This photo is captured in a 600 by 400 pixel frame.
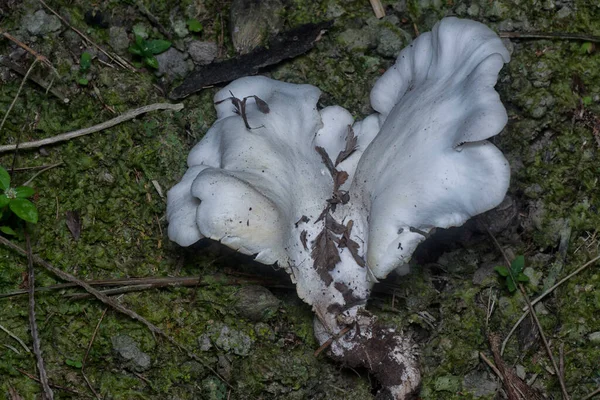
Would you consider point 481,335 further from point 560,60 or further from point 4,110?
point 4,110

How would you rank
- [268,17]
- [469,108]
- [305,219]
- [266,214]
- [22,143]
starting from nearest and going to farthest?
[469,108]
[266,214]
[305,219]
[22,143]
[268,17]

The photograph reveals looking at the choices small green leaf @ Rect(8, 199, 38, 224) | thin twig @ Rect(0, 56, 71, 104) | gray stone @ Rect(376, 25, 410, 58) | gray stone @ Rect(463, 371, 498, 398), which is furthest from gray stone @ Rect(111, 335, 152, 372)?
gray stone @ Rect(376, 25, 410, 58)

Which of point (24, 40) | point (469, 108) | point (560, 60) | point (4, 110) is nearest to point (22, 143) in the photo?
point (4, 110)

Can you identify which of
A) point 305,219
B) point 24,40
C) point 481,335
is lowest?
point 481,335

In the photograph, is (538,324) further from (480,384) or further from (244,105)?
(244,105)

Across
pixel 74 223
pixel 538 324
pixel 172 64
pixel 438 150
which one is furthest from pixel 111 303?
pixel 538 324

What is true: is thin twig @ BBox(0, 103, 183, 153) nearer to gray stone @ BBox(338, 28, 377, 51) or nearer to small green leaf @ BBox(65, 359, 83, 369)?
gray stone @ BBox(338, 28, 377, 51)
